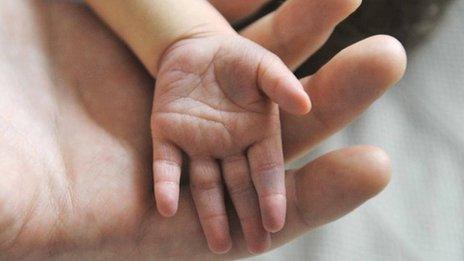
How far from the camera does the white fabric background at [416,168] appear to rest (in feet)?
2.50

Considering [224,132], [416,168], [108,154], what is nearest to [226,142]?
[224,132]

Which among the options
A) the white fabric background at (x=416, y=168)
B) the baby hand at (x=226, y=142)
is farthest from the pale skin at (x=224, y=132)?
the white fabric background at (x=416, y=168)

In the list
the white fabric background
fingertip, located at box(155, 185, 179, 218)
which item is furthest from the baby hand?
the white fabric background

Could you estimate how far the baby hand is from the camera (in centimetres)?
54

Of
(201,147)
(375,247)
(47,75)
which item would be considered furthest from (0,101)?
(375,247)

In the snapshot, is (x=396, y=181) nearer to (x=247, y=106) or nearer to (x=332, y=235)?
(x=332, y=235)

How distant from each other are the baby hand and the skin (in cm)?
2

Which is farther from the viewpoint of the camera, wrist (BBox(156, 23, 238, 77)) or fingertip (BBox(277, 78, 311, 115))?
wrist (BBox(156, 23, 238, 77))

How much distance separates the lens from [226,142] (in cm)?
56

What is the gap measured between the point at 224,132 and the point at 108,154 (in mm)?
125

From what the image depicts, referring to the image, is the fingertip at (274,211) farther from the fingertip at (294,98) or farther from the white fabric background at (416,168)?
the white fabric background at (416,168)

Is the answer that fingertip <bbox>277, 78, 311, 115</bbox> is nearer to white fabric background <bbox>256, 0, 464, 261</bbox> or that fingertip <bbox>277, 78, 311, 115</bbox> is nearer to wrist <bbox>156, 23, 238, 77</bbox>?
wrist <bbox>156, 23, 238, 77</bbox>

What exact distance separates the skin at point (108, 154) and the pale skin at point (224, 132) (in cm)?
3

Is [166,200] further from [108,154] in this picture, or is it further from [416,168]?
[416,168]
